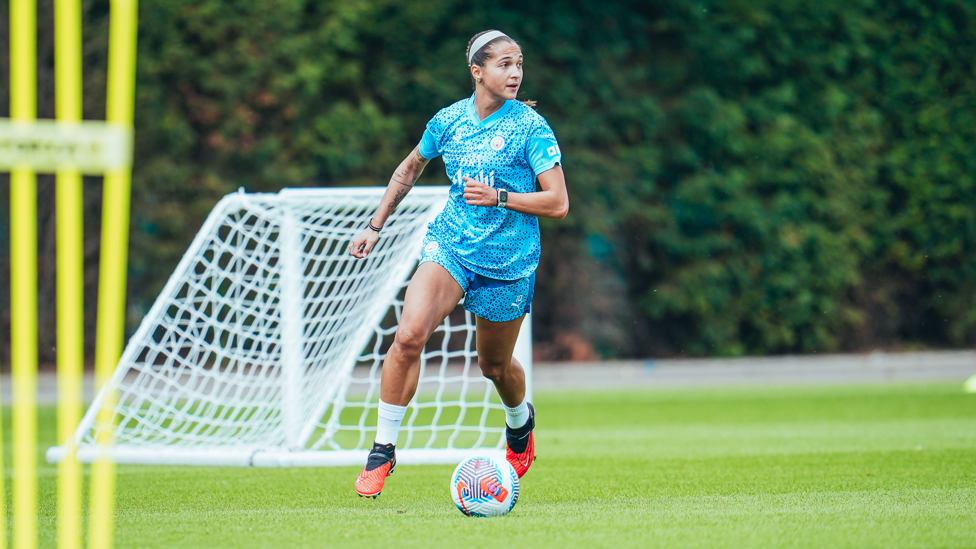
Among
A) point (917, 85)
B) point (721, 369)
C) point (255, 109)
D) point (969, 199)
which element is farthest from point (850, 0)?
point (255, 109)

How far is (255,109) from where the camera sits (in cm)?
1420

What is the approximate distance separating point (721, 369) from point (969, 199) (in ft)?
17.2

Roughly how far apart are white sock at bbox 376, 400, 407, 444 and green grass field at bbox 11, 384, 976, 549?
11.6 inches

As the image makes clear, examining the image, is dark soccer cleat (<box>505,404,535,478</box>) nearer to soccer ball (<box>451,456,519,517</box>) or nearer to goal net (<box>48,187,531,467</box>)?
goal net (<box>48,187,531,467</box>)

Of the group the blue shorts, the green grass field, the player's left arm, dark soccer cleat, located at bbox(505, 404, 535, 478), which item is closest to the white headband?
the player's left arm

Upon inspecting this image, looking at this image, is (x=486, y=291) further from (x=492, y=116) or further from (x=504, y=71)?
(x=504, y=71)

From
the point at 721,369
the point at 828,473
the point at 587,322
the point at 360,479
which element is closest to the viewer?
the point at 360,479

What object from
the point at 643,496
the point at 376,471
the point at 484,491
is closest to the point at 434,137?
the point at 376,471

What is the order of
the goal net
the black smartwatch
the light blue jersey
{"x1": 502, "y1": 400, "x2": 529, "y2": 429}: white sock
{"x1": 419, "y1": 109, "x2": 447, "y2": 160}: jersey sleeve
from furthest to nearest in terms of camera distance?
the goal net, {"x1": 502, "y1": 400, "x2": 529, "y2": 429}: white sock, {"x1": 419, "y1": 109, "x2": 447, "y2": 160}: jersey sleeve, the light blue jersey, the black smartwatch

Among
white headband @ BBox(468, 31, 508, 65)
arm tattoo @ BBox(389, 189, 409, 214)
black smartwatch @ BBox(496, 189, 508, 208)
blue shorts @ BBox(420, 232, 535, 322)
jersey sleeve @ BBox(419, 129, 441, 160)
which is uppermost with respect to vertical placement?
white headband @ BBox(468, 31, 508, 65)

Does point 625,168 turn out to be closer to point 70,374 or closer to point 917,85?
point 917,85

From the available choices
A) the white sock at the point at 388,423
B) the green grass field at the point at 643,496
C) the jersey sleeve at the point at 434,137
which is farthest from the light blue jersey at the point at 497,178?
the green grass field at the point at 643,496

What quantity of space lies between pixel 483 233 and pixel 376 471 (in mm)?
1139

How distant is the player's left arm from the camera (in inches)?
164
